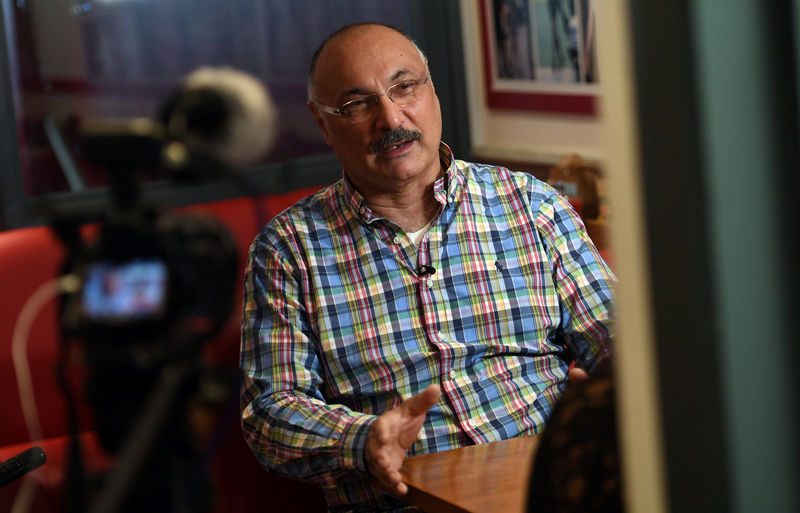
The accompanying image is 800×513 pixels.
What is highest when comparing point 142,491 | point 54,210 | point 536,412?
point 54,210

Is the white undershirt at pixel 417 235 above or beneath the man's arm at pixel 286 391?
above

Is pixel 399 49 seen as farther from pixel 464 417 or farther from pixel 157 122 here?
pixel 157 122

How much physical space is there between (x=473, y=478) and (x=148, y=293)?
0.94 m

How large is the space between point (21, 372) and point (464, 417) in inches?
43.4

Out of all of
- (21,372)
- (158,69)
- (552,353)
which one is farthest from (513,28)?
(21,372)

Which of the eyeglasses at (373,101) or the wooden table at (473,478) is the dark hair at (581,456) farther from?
the eyeglasses at (373,101)

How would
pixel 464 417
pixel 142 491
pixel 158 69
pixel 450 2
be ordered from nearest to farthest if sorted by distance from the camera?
1. pixel 142 491
2. pixel 464 417
3. pixel 158 69
4. pixel 450 2

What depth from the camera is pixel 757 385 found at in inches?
12.2

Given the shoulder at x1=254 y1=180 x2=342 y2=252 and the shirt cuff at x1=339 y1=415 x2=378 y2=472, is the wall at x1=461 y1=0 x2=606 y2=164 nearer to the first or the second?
the shoulder at x1=254 y1=180 x2=342 y2=252

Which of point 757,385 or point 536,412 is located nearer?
point 757,385

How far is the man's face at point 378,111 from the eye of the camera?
186 cm

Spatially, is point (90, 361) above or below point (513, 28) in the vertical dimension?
below

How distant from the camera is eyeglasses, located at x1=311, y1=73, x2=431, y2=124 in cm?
190

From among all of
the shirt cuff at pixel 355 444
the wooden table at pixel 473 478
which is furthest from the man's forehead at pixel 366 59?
the wooden table at pixel 473 478
